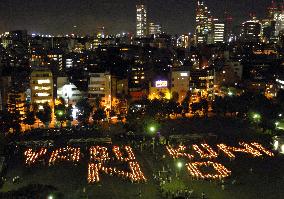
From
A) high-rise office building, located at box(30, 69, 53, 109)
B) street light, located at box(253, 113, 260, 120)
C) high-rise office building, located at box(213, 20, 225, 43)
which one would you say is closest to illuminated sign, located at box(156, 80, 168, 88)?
high-rise office building, located at box(30, 69, 53, 109)

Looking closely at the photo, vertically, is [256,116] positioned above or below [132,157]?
above

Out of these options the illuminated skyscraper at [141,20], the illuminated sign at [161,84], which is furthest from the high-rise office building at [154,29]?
the illuminated sign at [161,84]

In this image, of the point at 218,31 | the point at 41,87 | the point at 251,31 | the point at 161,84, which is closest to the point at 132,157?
the point at 41,87

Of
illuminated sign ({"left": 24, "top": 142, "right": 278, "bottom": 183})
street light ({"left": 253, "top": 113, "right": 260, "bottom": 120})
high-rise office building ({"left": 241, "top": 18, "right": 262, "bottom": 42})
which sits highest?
high-rise office building ({"left": 241, "top": 18, "right": 262, "bottom": 42})

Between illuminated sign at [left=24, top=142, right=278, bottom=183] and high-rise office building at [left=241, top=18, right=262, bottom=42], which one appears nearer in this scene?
illuminated sign at [left=24, top=142, right=278, bottom=183]

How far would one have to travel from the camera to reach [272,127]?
80.0 ft

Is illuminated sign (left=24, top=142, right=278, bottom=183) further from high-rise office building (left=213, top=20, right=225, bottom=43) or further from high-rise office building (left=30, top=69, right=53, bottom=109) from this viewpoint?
high-rise office building (left=213, top=20, right=225, bottom=43)

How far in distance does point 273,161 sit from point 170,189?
617 cm

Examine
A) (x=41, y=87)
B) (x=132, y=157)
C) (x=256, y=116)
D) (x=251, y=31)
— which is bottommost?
(x=132, y=157)

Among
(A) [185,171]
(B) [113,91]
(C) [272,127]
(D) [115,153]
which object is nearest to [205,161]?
(A) [185,171]

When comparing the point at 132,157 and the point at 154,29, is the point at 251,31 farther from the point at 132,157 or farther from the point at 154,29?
the point at 132,157

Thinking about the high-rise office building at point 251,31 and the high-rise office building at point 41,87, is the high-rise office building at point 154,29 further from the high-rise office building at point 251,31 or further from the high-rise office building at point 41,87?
the high-rise office building at point 41,87

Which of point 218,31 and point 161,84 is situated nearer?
point 161,84

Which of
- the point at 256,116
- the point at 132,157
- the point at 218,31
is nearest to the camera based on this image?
the point at 132,157
